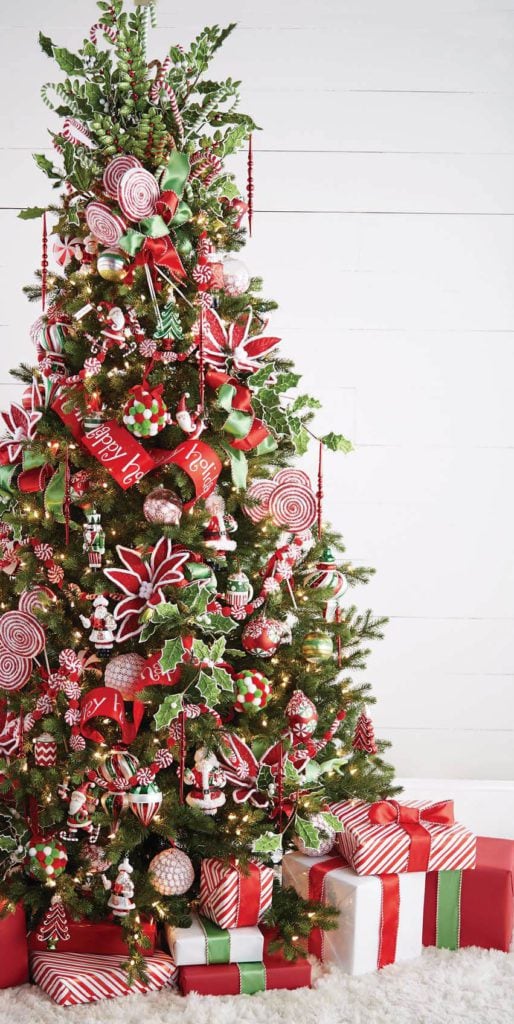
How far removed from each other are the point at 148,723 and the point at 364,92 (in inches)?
80.3

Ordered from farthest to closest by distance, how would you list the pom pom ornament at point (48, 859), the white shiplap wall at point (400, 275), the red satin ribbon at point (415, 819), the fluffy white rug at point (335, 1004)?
the white shiplap wall at point (400, 275)
the red satin ribbon at point (415, 819)
the pom pom ornament at point (48, 859)
the fluffy white rug at point (335, 1004)

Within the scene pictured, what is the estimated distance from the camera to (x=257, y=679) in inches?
71.2

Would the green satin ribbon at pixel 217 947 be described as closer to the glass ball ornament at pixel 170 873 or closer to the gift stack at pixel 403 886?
the glass ball ornament at pixel 170 873

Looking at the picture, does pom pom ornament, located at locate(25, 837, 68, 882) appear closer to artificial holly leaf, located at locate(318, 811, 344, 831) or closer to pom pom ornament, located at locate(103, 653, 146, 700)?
pom pom ornament, located at locate(103, 653, 146, 700)

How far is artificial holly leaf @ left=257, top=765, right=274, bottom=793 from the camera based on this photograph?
1.89 m

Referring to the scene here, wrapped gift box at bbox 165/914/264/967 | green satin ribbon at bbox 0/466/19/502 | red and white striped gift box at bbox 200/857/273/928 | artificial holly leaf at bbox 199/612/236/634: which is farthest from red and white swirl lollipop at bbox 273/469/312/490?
wrapped gift box at bbox 165/914/264/967

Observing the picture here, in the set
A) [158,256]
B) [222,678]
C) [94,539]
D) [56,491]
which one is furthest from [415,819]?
[158,256]

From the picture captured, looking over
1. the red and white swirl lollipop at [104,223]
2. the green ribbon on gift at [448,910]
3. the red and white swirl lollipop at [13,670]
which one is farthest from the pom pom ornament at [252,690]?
the red and white swirl lollipop at [104,223]

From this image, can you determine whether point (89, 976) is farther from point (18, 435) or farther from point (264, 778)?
point (18, 435)

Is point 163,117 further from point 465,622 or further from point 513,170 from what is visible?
point 465,622

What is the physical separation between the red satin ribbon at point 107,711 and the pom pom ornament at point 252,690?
0.64 feet

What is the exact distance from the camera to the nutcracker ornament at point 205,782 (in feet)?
5.91

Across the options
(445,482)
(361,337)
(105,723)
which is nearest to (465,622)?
(445,482)

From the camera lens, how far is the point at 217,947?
1.78m
